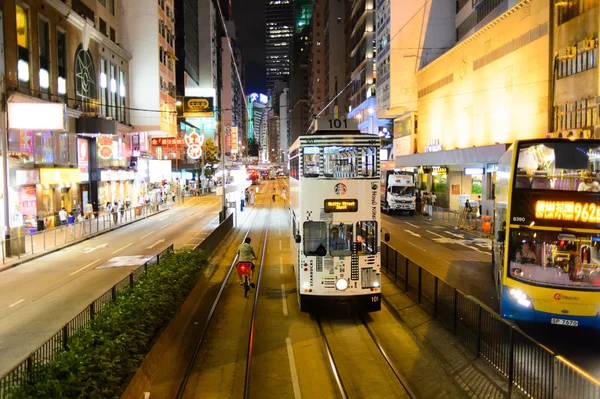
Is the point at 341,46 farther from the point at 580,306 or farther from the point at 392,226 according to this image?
the point at 580,306

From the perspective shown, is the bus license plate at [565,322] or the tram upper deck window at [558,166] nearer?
the bus license plate at [565,322]

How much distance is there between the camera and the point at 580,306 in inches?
415

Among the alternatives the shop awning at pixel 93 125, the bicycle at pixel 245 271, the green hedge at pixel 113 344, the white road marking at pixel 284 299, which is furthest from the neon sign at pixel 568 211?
the shop awning at pixel 93 125

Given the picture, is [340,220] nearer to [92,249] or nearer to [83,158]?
[92,249]

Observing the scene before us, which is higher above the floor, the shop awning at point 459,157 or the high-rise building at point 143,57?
the high-rise building at point 143,57

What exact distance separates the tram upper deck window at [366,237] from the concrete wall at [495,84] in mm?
23875

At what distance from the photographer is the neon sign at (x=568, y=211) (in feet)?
34.8

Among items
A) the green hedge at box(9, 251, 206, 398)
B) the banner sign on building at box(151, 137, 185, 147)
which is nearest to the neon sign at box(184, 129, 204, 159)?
the banner sign on building at box(151, 137, 185, 147)

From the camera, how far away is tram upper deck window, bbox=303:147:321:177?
1230 centimetres

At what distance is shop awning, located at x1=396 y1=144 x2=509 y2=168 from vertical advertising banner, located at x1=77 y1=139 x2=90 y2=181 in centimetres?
3178

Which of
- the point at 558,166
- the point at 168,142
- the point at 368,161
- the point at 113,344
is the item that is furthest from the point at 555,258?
the point at 168,142

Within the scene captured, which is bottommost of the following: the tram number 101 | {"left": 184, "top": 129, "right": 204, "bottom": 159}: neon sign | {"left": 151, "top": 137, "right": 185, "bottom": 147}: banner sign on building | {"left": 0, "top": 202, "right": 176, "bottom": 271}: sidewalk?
{"left": 0, "top": 202, "right": 176, "bottom": 271}: sidewalk

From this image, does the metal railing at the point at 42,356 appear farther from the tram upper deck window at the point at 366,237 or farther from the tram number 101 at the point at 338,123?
the tram number 101 at the point at 338,123

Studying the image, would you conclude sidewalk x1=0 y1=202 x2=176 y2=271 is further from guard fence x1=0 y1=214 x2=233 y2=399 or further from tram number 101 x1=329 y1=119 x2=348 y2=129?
tram number 101 x1=329 y1=119 x2=348 y2=129
